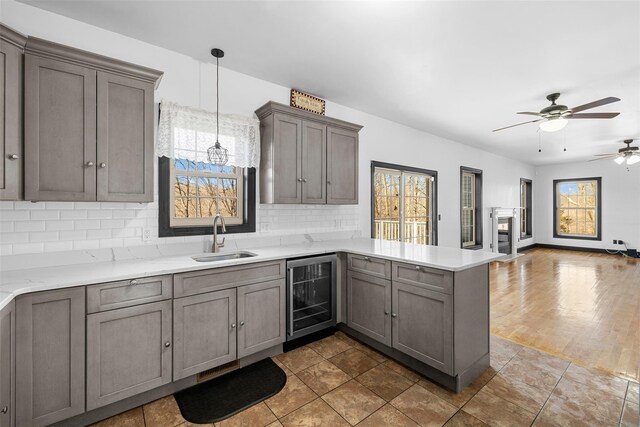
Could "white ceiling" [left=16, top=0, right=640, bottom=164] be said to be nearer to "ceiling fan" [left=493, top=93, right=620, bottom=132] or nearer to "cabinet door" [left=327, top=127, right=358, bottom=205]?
"ceiling fan" [left=493, top=93, right=620, bottom=132]

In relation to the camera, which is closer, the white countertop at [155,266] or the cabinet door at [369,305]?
the white countertop at [155,266]

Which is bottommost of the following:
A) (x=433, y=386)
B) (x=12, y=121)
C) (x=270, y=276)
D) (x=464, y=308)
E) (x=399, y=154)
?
(x=433, y=386)

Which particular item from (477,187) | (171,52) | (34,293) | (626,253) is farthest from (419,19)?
(626,253)

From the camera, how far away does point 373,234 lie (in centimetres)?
439

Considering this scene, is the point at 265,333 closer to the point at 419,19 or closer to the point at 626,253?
the point at 419,19

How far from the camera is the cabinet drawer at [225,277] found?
2.06 metres

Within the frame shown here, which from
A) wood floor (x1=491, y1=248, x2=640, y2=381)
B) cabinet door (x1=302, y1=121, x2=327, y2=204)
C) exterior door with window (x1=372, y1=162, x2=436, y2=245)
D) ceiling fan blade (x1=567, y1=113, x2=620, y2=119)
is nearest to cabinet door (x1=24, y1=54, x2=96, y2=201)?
cabinet door (x1=302, y1=121, x2=327, y2=204)

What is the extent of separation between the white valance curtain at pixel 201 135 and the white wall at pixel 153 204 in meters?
0.14

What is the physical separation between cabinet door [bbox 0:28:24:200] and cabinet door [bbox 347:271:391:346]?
264 cm

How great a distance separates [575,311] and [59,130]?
5.69m

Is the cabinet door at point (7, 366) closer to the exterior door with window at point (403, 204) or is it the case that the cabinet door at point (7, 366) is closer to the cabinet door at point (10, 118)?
the cabinet door at point (10, 118)

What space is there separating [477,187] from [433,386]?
5.64 metres

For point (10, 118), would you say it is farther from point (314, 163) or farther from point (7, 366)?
point (314, 163)

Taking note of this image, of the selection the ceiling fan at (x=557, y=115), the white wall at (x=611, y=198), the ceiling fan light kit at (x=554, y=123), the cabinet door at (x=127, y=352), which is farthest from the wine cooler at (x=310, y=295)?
the white wall at (x=611, y=198)
